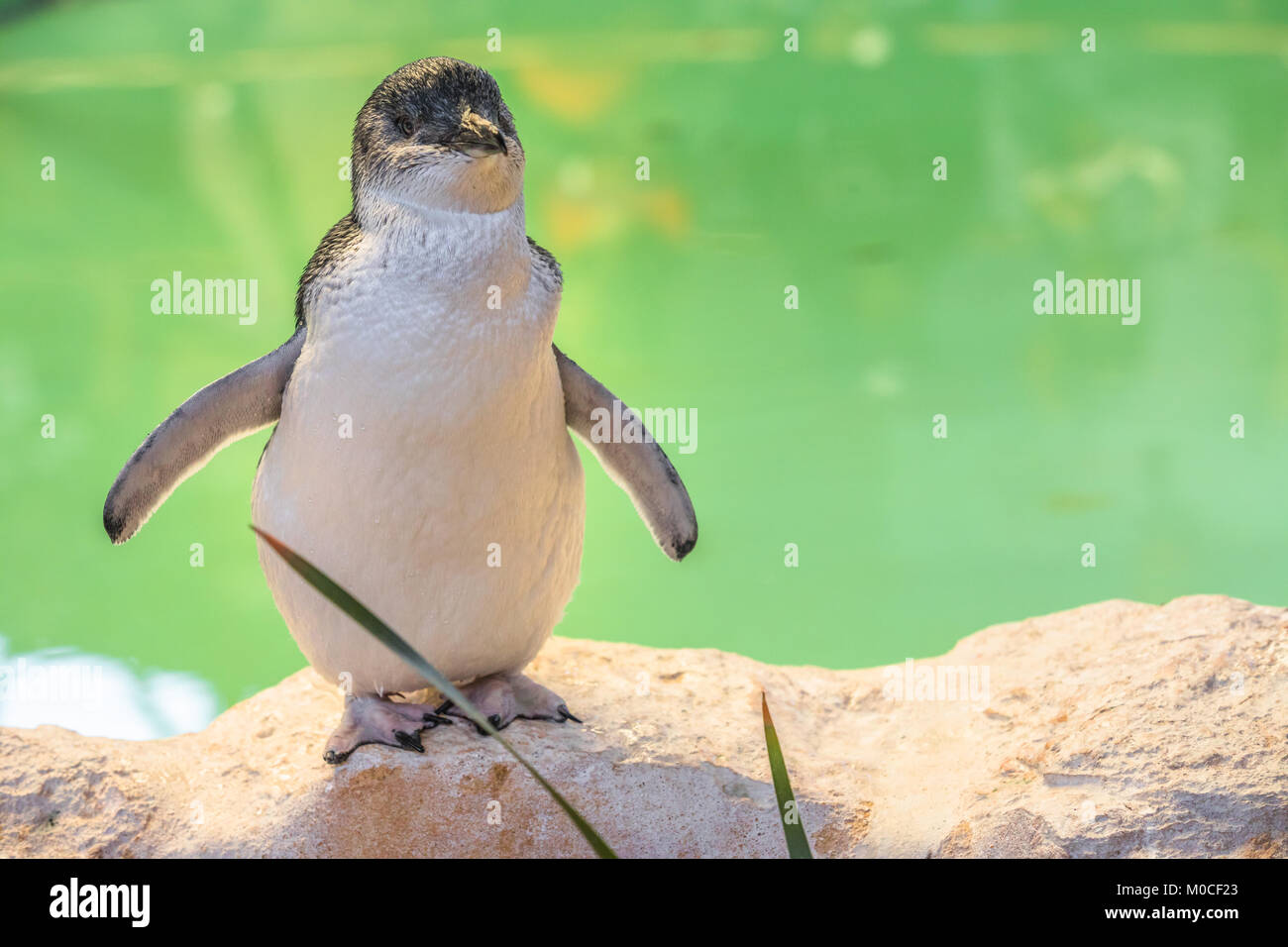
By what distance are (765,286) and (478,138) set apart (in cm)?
377

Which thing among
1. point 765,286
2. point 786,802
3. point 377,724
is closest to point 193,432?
point 377,724

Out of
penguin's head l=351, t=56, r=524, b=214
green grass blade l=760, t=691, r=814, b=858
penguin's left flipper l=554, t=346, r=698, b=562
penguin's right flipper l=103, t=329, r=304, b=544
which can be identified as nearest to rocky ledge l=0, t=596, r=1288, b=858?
penguin's left flipper l=554, t=346, r=698, b=562

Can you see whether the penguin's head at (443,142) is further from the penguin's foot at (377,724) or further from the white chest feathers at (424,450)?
the penguin's foot at (377,724)

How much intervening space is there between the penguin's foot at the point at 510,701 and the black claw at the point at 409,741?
0.11 metres

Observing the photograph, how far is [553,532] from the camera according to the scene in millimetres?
2283

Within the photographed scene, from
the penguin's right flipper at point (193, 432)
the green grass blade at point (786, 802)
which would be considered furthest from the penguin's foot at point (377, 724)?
the green grass blade at point (786, 802)

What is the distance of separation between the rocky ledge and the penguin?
0.12m

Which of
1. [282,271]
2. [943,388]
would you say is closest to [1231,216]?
[943,388]

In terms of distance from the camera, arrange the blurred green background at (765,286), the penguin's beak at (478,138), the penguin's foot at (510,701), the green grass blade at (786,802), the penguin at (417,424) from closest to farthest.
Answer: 1. the green grass blade at (786,802)
2. the penguin's beak at (478,138)
3. the penguin at (417,424)
4. the penguin's foot at (510,701)
5. the blurred green background at (765,286)

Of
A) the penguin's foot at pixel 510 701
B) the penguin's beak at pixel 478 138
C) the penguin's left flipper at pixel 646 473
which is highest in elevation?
the penguin's beak at pixel 478 138

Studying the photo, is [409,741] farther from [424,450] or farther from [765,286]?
[765,286]

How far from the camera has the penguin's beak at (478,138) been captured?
1.90 m

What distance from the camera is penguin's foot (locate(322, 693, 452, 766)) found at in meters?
2.22

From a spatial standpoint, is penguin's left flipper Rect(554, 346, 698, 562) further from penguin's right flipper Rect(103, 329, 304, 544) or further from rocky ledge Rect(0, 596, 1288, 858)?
penguin's right flipper Rect(103, 329, 304, 544)
